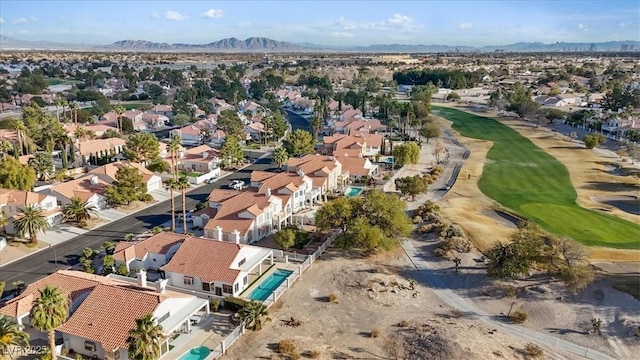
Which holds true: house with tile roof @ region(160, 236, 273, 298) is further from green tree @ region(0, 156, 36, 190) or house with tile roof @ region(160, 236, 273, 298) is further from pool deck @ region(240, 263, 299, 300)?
green tree @ region(0, 156, 36, 190)

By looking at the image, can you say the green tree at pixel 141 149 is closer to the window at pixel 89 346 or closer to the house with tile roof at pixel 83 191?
the house with tile roof at pixel 83 191

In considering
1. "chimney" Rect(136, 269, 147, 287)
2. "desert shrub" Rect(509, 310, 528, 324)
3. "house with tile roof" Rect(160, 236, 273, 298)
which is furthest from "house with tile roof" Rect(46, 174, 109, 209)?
"desert shrub" Rect(509, 310, 528, 324)

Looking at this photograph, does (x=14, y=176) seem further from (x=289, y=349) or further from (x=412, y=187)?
(x=412, y=187)

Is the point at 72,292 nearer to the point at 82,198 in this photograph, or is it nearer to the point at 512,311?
the point at 82,198

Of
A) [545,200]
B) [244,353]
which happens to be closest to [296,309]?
[244,353]

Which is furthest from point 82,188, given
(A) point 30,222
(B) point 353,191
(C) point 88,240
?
(B) point 353,191

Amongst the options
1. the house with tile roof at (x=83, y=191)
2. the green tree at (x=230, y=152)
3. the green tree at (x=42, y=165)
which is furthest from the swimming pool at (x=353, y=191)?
the green tree at (x=42, y=165)
